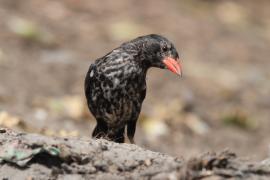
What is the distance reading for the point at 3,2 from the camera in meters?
13.7

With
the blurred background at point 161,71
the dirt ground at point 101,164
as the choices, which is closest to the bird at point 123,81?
the blurred background at point 161,71

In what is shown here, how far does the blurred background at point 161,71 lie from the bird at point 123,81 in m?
0.45

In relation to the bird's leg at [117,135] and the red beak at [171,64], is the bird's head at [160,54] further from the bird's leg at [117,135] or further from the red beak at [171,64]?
the bird's leg at [117,135]

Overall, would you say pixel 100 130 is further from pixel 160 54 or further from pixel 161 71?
pixel 161 71

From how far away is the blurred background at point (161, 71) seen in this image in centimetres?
940

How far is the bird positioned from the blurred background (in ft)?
1.49

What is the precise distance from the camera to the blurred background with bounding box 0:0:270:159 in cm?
940

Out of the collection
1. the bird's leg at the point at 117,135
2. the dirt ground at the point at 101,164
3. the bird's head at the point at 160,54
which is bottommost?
the dirt ground at the point at 101,164

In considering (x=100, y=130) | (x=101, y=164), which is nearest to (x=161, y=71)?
(x=100, y=130)

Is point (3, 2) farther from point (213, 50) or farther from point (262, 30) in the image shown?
point (262, 30)

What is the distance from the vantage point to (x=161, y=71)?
12.5m

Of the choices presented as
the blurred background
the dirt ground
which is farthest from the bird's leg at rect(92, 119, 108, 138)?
the dirt ground

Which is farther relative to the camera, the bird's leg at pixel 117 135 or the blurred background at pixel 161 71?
the blurred background at pixel 161 71

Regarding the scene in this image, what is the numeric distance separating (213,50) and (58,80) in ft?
12.7
